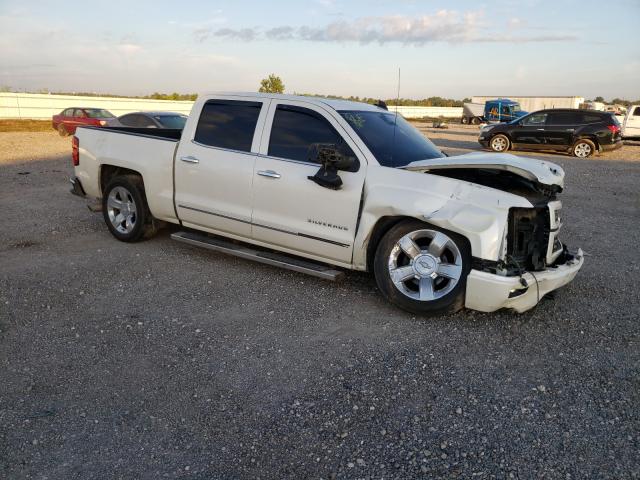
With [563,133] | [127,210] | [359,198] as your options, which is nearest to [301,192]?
[359,198]

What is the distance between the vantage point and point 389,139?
5184mm

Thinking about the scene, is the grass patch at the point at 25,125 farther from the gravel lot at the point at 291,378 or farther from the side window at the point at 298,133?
the side window at the point at 298,133

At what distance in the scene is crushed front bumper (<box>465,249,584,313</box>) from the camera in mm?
4109

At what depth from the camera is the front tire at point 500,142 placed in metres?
20.0

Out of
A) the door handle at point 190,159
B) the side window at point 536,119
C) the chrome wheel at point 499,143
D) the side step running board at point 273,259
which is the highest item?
the side window at point 536,119

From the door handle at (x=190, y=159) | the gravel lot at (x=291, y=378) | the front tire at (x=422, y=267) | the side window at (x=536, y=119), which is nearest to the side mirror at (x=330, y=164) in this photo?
the front tire at (x=422, y=267)

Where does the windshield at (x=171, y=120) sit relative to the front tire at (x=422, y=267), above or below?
above

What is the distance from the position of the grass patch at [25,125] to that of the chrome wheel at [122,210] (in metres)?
26.5

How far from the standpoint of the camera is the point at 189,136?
19.1 ft

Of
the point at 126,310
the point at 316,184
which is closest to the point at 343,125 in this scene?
the point at 316,184

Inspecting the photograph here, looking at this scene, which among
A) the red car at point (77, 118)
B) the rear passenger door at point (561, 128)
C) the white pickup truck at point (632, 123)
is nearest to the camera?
the rear passenger door at point (561, 128)

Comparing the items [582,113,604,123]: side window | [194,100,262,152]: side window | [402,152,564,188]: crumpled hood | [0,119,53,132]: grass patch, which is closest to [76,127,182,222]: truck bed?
[194,100,262,152]: side window

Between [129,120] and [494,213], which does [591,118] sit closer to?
[129,120]

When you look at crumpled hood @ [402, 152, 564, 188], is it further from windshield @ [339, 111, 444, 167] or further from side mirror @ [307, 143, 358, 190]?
side mirror @ [307, 143, 358, 190]
